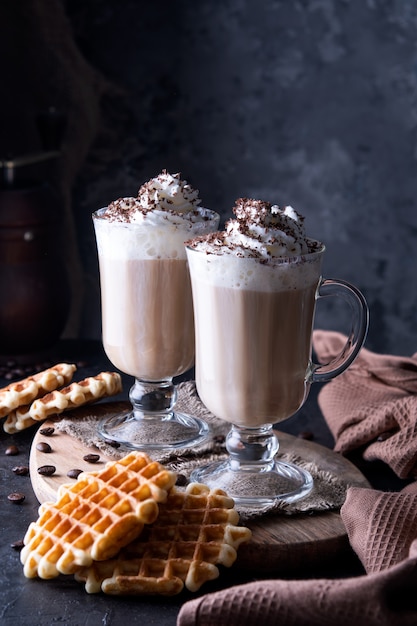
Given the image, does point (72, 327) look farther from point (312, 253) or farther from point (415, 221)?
point (312, 253)

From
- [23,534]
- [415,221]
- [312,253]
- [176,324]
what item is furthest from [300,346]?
[415,221]

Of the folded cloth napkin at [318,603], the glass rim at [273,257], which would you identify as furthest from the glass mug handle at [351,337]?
the folded cloth napkin at [318,603]

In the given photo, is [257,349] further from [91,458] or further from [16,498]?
[16,498]

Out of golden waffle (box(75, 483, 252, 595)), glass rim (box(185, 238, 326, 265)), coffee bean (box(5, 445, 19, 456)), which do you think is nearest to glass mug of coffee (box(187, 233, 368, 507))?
glass rim (box(185, 238, 326, 265))

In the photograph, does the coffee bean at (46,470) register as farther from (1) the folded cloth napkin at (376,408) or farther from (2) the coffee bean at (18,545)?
(1) the folded cloth napkin at (376,408)

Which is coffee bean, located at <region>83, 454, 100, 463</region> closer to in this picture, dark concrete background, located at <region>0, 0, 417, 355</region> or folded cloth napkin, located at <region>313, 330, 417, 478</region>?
folded cloth napkin, located at <region>313, 330, 417, 478</region>


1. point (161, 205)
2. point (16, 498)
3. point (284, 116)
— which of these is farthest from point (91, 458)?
point (284, 116)
